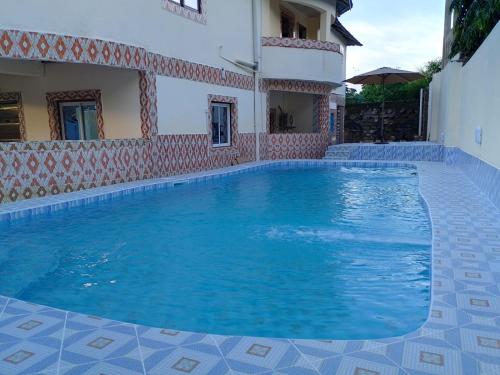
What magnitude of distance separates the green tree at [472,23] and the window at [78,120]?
9.83m

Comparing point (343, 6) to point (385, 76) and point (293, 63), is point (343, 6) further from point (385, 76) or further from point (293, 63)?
point (293, 63)

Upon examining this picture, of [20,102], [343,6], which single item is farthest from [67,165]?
[343,6]

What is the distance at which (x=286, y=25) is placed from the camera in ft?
56.5

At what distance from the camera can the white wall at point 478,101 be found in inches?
252

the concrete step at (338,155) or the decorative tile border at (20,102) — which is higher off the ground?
the decorative tile border at (20,102)

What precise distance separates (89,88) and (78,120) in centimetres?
119

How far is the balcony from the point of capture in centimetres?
1448

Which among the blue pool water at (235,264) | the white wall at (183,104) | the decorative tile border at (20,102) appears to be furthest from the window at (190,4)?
the blue pool water at (235,264)

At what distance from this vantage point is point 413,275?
404 centimetres

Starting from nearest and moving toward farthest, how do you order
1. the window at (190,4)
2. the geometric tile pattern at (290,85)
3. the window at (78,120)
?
the window at (190,4), the window at (78,120), the geometric tile pattern at (290,85)

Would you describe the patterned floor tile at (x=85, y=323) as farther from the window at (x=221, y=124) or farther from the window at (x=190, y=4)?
the window at (x=221, y=124)

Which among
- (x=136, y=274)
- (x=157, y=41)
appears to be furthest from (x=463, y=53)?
(x=136, y=274)

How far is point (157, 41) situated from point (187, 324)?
862 centimetres

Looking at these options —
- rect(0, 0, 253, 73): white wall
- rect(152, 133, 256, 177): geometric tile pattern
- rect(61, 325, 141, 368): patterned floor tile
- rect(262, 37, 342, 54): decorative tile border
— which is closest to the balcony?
rect(262, 37, 342, 54): decorative tile border
